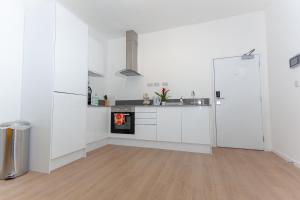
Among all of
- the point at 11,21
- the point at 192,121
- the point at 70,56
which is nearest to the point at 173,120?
the point at 192,121

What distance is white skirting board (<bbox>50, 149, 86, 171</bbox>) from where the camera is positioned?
208cm

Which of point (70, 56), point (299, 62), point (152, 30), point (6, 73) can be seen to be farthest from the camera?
point (152, 30)

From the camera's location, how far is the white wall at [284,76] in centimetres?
211

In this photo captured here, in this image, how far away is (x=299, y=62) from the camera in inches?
77.4

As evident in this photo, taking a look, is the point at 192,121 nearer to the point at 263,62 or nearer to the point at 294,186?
the point at 294,186

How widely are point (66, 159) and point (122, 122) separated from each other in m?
1.39

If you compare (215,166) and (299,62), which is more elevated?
(299,62)

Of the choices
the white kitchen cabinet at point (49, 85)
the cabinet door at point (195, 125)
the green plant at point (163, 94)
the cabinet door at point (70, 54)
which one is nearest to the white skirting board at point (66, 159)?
the white kitchen cabinet at point (49, 85)

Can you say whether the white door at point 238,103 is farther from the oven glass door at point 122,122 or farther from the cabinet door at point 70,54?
the cabinet door at point 70,54

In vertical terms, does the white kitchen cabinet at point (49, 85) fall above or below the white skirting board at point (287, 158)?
above

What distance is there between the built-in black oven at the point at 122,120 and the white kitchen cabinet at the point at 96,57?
1068 mm

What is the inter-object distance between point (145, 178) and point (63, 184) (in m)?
0.89

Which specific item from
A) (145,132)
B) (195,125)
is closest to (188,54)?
(195,125)

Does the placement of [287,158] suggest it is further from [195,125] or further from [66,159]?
[66,159]
